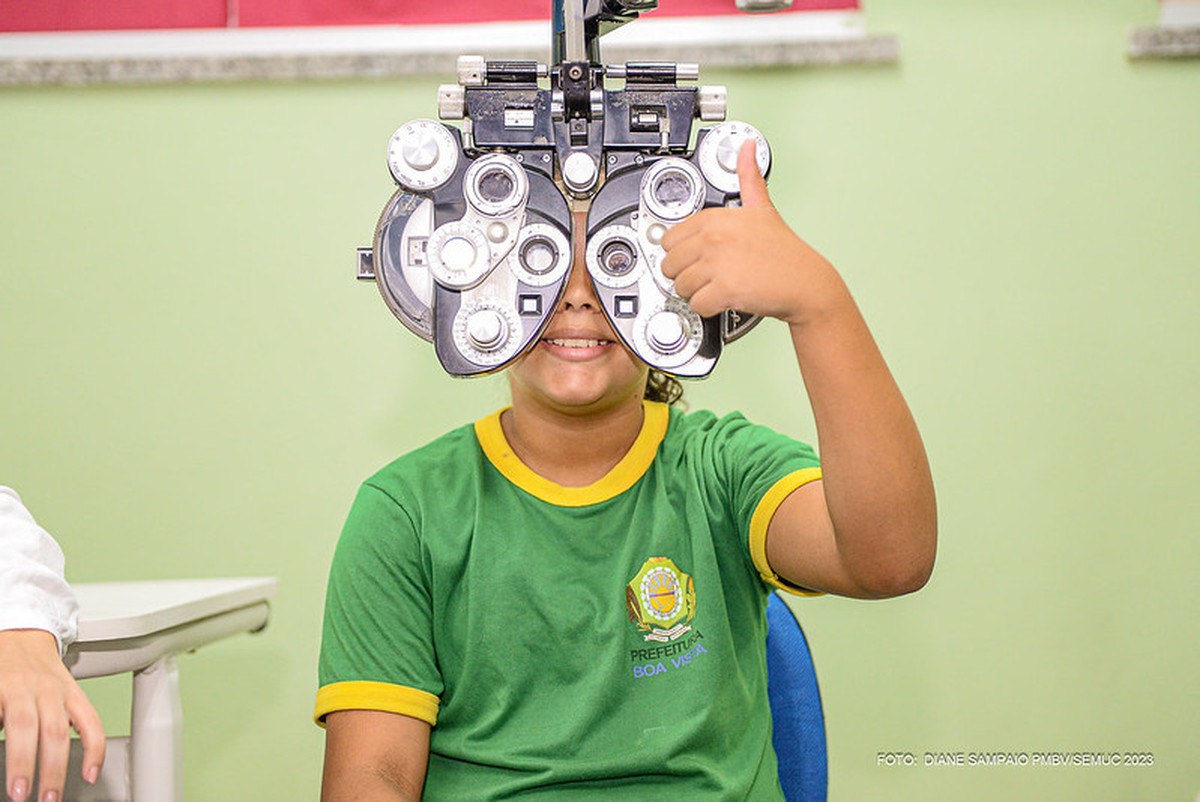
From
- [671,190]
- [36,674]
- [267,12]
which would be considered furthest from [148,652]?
[267,12]

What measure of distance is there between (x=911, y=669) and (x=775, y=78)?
27.9 inches

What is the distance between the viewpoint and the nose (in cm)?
71

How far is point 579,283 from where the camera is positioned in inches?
29.6

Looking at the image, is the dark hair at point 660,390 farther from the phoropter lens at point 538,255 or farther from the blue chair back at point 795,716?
the phoropter lens at point 538,255

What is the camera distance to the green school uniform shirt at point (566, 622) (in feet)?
2.50

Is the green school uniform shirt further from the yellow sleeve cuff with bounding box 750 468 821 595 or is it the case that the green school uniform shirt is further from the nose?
the nose

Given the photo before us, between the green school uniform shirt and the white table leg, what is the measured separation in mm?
156

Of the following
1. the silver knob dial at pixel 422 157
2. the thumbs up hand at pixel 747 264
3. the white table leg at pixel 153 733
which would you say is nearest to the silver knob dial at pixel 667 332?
the thumbs up hand at pixel 747 264

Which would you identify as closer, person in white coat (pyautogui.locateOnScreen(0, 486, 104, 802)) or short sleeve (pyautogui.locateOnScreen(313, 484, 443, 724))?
person in white coat (pyautogui.locateOnScreen(0, 486, 104, 802))

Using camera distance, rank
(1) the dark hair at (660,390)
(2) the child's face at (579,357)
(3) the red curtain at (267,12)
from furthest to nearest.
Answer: (3) the red curtain at (267,12) → (1) the dark hair at (660,390) → (2) the child's face at (579,357)

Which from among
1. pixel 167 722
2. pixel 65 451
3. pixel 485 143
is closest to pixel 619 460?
pixel 485 143

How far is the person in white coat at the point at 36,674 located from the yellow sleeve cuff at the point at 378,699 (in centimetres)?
16

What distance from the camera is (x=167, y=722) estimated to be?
88cm

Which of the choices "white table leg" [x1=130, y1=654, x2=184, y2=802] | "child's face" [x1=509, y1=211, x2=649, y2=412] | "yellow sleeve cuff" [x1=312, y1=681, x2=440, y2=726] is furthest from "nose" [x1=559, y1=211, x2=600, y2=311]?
"white table leg" [x1=130, y1=654, x2=184, y2=802]
